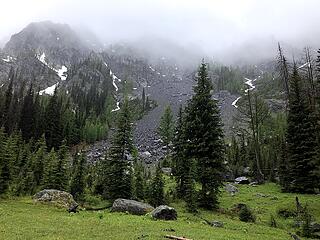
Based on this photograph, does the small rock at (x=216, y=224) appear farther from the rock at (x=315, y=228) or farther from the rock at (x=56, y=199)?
the rock at (x=56, y=199)

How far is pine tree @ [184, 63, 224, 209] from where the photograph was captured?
112 ft

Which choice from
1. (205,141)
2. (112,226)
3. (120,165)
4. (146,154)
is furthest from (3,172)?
(146,154)

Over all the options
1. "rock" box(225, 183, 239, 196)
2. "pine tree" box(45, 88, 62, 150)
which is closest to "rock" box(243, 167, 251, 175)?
"rock" box(225, 183, 239, 196)

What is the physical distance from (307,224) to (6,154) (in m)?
27.1

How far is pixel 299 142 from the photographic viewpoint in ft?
142

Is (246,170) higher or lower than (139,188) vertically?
higher

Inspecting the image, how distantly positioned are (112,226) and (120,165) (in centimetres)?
1518

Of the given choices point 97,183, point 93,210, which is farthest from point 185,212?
point 97,183

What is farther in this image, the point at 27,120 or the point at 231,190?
the point at 27,120

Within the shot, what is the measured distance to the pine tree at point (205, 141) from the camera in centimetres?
3412

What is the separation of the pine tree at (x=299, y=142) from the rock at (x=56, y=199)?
87.6ft

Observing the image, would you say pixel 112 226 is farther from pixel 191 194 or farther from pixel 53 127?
pixel 53 127

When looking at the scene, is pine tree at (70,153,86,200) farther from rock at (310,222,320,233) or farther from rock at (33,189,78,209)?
rock at (310,222,320,233)

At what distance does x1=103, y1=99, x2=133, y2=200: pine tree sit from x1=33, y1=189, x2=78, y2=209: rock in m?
5.64
